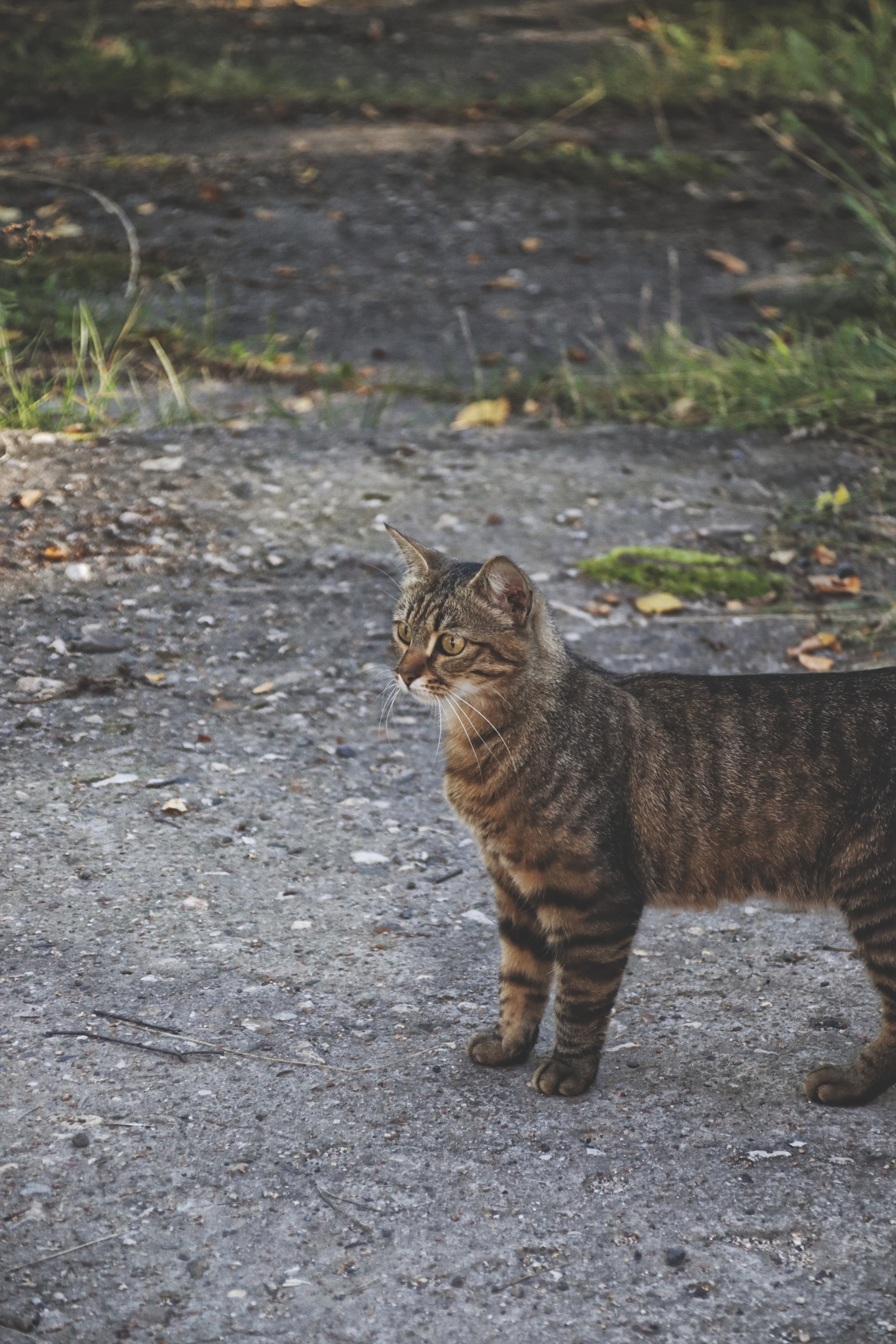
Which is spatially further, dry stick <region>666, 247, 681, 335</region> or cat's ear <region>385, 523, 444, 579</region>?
dry stick <region>666, 247, 681, 335</region>

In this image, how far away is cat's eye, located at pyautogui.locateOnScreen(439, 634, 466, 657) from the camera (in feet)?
10.4

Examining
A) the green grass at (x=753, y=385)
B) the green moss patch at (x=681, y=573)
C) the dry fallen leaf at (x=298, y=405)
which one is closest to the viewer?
the green moss patch at (x=681, y=573)

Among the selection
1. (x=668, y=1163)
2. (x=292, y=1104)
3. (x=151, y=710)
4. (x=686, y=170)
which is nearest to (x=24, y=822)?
(x=151, y=710)

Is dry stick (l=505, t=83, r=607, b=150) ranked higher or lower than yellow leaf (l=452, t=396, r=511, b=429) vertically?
higher

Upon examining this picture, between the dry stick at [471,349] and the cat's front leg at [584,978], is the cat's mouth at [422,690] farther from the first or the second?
the dry stick at [471,349]

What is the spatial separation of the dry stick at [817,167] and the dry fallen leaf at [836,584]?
2031 mm

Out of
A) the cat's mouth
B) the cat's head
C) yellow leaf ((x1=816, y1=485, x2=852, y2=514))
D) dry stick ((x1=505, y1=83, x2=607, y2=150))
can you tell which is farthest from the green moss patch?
dry stick ((x1=505, y1=83, x2=607, y2=150))

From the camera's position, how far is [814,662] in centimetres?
491

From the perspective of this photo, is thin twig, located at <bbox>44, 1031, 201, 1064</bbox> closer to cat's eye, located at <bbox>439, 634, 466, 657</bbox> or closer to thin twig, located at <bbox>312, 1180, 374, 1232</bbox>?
thin twig, located at <bbox>312, 1180, 374, 1232</bbox>

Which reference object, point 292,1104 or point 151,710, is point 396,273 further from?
point 292,1104

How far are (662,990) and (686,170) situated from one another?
26.0 feet

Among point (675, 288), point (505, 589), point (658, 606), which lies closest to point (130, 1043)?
point (505, 589)

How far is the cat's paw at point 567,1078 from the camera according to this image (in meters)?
2.98

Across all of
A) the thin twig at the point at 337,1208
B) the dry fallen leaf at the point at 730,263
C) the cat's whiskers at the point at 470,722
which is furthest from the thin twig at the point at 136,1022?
the dry fallen leaf at the point at 730,263
